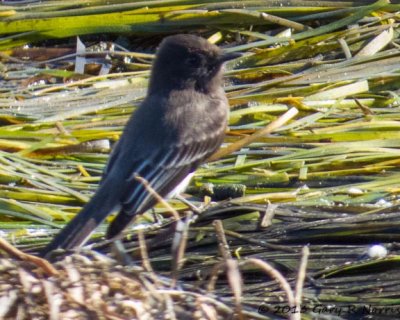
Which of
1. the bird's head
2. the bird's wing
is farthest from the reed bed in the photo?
the bird's head

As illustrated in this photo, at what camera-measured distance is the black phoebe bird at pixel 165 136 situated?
6203 mm

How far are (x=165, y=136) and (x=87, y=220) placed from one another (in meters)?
0.90

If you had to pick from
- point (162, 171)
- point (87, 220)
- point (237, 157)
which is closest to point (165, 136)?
point (162, 171)

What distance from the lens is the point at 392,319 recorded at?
17.2 feet

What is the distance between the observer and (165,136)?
679cm

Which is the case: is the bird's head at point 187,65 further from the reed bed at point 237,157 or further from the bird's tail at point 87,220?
the bird's tail at point 87,220

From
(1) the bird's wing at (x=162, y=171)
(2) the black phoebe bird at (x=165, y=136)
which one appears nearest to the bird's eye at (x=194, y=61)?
(2) the black phoebe bird at (x=165, y=136)

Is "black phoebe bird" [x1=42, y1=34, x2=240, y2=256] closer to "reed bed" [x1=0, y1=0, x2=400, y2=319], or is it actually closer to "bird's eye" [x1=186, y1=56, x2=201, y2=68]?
"bird's eye" [x1=186, y1=56, x2=201, y2=68]

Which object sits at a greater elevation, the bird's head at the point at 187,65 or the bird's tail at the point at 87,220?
the bird's head at the point at 187,65

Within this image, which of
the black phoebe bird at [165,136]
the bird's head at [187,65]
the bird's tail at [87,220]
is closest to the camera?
the bird's tail at [87,220]

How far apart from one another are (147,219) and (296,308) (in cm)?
203

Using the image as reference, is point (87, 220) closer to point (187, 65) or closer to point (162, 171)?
point (162, 171)

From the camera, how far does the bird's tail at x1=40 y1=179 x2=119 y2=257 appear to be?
19.0 ft

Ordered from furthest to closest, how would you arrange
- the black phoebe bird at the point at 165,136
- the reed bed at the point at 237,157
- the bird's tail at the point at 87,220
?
the black phoebe bird at the point at 165,136, the bird's tail at the point at 87,220, the reed bed at the point at 237,157
